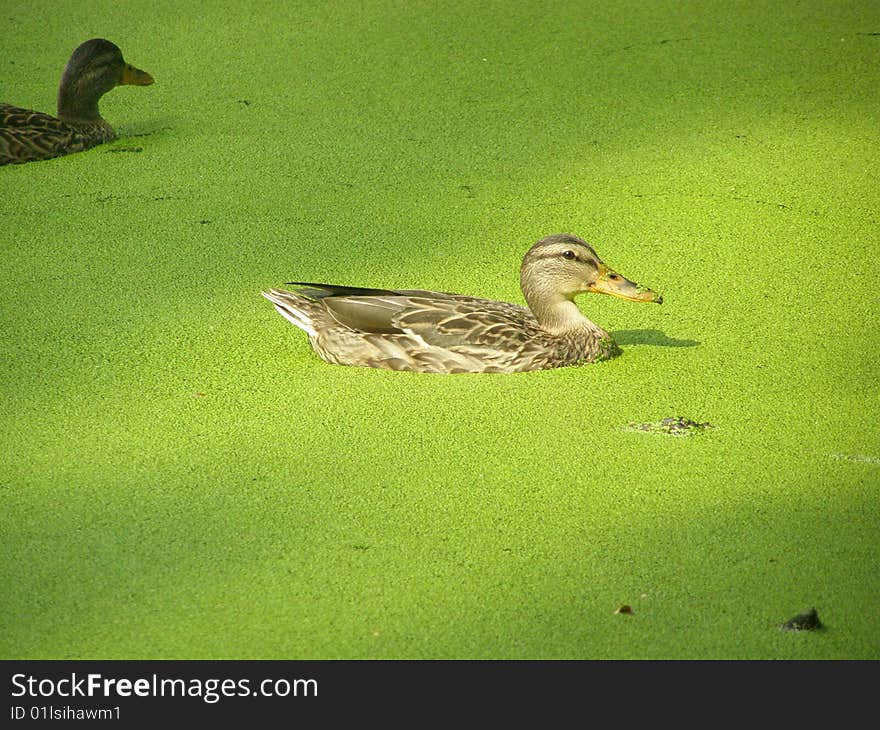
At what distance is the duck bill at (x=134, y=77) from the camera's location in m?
5.14

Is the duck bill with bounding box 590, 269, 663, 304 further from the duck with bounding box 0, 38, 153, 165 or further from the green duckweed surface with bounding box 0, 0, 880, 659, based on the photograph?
the duck with bounding box 0, 38, 153, 165

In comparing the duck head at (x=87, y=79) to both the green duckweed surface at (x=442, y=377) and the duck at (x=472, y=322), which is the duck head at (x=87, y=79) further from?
the duck at (x=472, y=322)

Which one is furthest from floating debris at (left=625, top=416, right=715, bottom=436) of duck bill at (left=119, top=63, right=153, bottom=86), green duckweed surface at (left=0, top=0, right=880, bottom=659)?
duck bill at (left=119, top=63, right=153, bottom=86)

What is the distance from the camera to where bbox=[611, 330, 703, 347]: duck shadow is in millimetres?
3494

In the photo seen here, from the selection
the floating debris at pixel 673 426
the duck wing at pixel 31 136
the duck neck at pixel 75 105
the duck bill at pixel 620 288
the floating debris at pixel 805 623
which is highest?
the duck neck at pixel 75 105

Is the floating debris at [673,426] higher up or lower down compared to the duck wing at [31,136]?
lower down

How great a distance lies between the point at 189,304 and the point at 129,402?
60cm

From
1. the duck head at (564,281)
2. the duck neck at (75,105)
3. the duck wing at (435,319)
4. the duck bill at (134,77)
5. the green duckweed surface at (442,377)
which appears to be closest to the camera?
the green duckweed surface at (442,377)

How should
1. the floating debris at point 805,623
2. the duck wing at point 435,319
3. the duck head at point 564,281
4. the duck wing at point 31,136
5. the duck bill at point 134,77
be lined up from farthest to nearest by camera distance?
the duck bill at point 134,77 < the duck wing at point 31,136 < the duck head at point 564,281 < the duck wing at point 435,319 < the floating debris at point 805,623

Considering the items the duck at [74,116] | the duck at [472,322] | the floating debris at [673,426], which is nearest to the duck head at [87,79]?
the duck at [74,116]

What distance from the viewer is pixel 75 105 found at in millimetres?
4902

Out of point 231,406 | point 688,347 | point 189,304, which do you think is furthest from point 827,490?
point 189,304

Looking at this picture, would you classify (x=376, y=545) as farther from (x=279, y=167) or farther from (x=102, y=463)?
(x=279, y=167)

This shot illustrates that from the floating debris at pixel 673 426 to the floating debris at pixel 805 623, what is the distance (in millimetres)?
742
